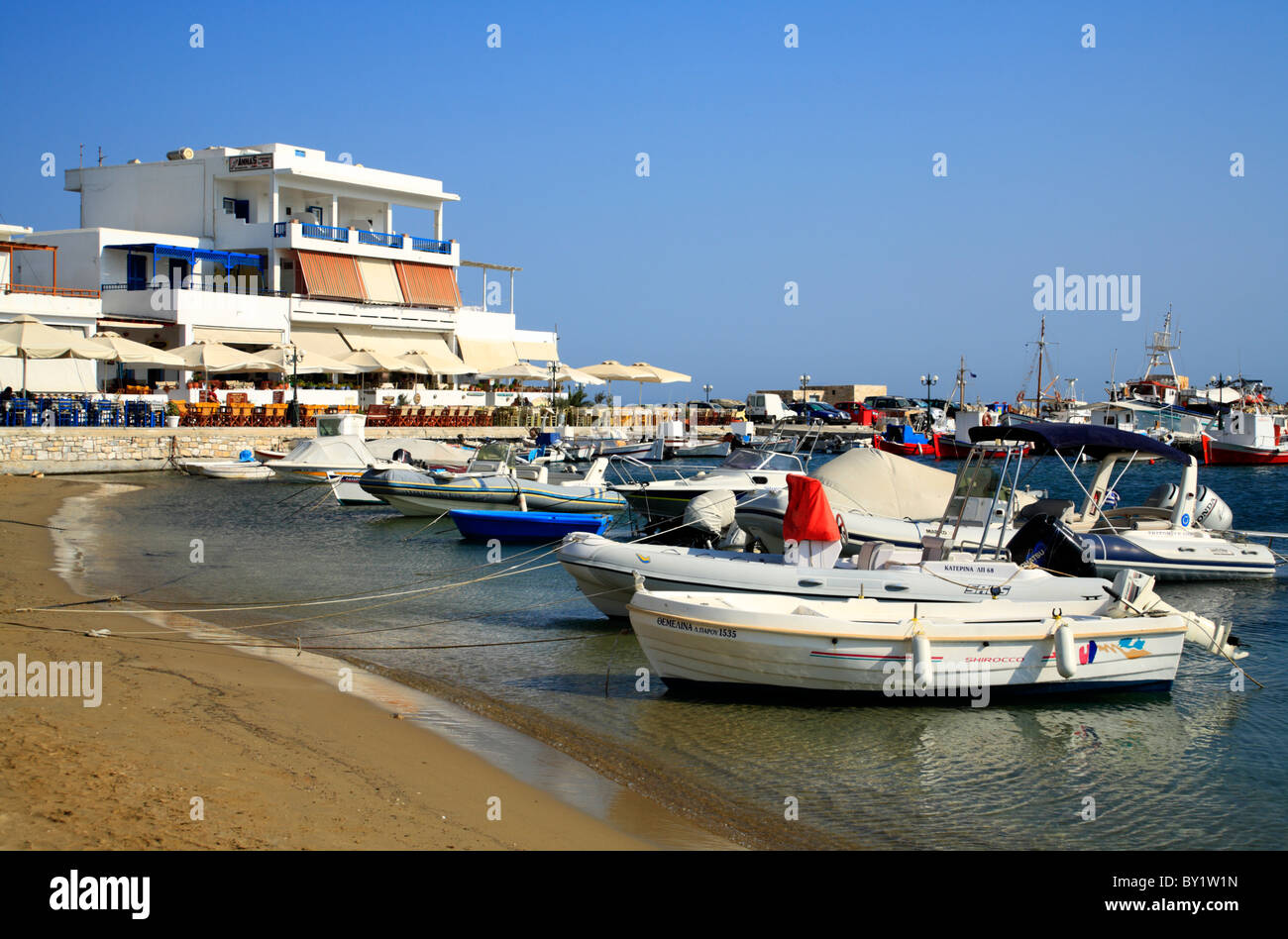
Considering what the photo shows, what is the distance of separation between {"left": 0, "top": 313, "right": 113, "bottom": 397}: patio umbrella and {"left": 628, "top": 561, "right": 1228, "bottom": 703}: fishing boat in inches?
1177

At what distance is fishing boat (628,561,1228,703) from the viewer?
1115cm

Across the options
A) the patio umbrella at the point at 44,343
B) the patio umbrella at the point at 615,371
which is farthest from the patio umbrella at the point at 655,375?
the patio umbrella at the point at 44,343

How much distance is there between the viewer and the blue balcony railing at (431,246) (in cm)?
5705

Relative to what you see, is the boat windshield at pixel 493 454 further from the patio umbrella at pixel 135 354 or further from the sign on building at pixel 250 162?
the sign on building at pixel 250 162

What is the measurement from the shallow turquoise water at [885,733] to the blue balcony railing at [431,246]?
39.9 meters

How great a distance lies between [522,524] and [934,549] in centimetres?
1201

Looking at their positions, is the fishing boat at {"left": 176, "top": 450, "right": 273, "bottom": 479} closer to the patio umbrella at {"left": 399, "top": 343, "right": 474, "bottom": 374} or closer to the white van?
the patio umbrella at {"left": 399, "top": 343, "right": 474, "bottom": 374}

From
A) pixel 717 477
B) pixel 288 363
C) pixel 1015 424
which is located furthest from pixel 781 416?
pixel 1015 424

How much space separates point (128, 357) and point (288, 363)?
661cm

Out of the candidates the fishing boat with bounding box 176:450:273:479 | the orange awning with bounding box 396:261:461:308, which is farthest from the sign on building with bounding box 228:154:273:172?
the fishing boat with bounding box 176:450:273:479

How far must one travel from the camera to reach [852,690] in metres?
11.4

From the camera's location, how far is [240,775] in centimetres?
801
